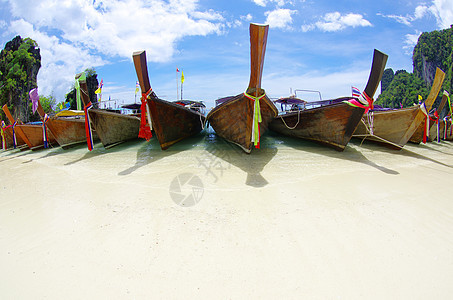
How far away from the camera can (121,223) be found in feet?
10.9

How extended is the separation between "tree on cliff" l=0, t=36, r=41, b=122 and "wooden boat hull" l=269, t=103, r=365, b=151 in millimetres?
41405

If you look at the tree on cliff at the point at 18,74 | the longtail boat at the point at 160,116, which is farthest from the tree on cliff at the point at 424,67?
the tree on cliff at the point at 18,74

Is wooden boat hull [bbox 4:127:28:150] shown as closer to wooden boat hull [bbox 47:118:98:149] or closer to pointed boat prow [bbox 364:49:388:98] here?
wooden boat hull [bbox 47:118:98:149]

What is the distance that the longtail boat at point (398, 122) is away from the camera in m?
7.02

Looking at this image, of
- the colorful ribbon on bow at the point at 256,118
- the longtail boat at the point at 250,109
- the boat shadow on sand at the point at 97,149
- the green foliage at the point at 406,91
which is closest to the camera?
the longtail boat at the point at 250,109

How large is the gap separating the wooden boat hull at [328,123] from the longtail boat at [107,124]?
6.36 metres

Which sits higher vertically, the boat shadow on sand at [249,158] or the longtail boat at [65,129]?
the longtail boat at [65,129]

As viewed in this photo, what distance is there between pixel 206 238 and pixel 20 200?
3.77 meters

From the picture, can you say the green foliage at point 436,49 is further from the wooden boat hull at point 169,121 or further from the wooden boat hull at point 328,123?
the wooden boat hull at point 169,121

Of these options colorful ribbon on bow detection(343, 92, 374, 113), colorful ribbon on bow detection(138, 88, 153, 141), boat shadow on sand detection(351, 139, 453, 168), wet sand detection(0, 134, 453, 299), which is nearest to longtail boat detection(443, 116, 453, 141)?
boat shadow on sand detection(351, 139, 453, 168)

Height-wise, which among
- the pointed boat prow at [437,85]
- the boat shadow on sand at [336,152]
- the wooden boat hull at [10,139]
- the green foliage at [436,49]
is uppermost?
the green foliage at [436,49]

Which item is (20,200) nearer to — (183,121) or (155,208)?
(155,208)

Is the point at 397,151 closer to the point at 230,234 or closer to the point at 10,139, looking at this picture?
the point at 230,234

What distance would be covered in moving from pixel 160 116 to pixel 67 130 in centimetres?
511
